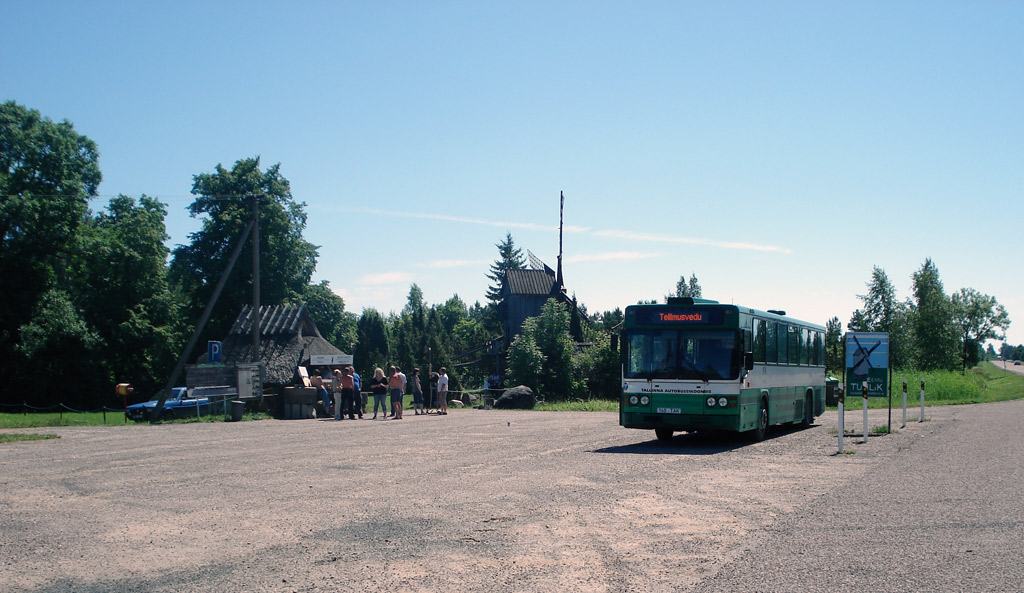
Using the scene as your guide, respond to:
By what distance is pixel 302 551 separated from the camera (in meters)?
7.41

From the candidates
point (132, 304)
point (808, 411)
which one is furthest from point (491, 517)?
point (132, 304)

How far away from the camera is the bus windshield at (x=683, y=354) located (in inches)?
684

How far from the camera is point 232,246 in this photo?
54.2m

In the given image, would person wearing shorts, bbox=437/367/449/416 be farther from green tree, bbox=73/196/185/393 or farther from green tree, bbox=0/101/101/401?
green tree, bbox=0/101/101/401

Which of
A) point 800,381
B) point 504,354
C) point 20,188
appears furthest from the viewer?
point 504,354

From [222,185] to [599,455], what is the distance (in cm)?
4581

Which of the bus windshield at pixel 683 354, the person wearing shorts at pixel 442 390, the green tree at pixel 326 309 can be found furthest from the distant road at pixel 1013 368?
the bus windshield at pixel 683 354

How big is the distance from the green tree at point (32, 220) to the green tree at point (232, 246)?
6.68 meters

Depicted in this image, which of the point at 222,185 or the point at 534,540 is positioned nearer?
the point at 534,540

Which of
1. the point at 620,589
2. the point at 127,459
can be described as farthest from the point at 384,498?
the point at 127,459

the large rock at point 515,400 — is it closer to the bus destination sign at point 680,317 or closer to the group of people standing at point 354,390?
the group of people standing at point 354,390

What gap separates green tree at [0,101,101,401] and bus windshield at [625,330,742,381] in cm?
4341

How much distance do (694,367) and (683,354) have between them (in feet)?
1.20

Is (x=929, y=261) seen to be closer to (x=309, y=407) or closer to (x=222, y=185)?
(x=222, y=185)
